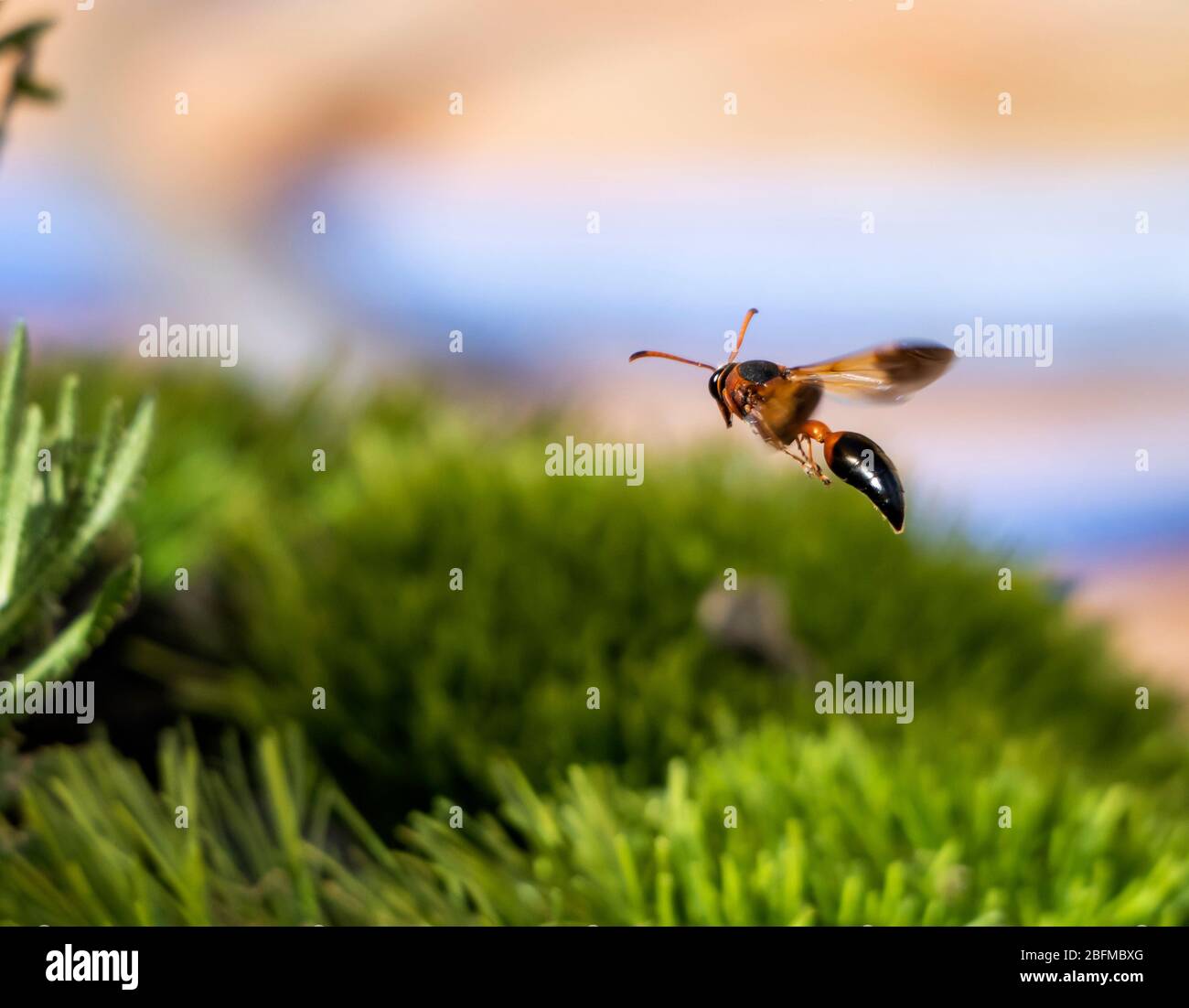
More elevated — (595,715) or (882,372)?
(882,372)

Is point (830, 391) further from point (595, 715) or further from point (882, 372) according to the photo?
point (595, 715)

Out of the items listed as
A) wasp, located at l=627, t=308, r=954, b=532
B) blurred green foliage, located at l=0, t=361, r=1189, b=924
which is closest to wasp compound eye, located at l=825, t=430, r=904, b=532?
wasp, located at l=627, t=308, r=954, b=532

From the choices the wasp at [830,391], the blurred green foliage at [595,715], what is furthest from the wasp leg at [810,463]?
the blurred green foliage at [595,715]

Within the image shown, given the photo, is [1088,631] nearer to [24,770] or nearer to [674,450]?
[674,450]

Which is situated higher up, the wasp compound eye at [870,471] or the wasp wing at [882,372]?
the wasp wing at [882,372]

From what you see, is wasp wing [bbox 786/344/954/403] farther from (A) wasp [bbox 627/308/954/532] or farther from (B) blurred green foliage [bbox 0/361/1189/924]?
(B) blurred green foliage [bbox 0/361/1189/924]

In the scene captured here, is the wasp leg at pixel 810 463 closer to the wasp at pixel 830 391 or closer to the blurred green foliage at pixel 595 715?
the wasp at pixel 830 391

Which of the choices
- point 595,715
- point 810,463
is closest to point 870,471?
point 810,463

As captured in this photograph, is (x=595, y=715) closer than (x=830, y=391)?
No
